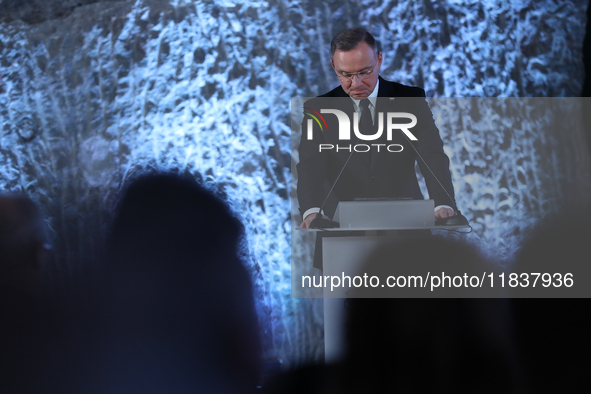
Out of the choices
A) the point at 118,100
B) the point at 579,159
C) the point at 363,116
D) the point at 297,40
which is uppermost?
the point at 297,40

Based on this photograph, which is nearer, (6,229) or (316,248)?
(316,248)

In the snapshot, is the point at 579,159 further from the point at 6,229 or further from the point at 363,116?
the point at 6,229

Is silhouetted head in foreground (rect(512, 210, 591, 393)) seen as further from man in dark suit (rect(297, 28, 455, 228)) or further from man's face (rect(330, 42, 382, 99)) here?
man's face (rect(330, 42, 382, 99))

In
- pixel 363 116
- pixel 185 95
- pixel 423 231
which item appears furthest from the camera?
pixel 185 95

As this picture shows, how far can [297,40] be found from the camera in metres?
2.29

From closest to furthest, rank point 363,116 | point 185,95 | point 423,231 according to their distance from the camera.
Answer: point 423,231 → point 363,116 → point 185,95

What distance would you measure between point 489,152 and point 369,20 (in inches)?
33.3

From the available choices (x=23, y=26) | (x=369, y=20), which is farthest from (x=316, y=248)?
(x=23, y=26)

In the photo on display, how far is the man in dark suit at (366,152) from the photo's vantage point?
2082mm

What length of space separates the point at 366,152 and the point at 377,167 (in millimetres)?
83

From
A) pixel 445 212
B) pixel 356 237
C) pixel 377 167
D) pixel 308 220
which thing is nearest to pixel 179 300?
pixel 308 220

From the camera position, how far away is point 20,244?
7.60ft

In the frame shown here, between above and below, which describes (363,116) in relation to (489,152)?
above
